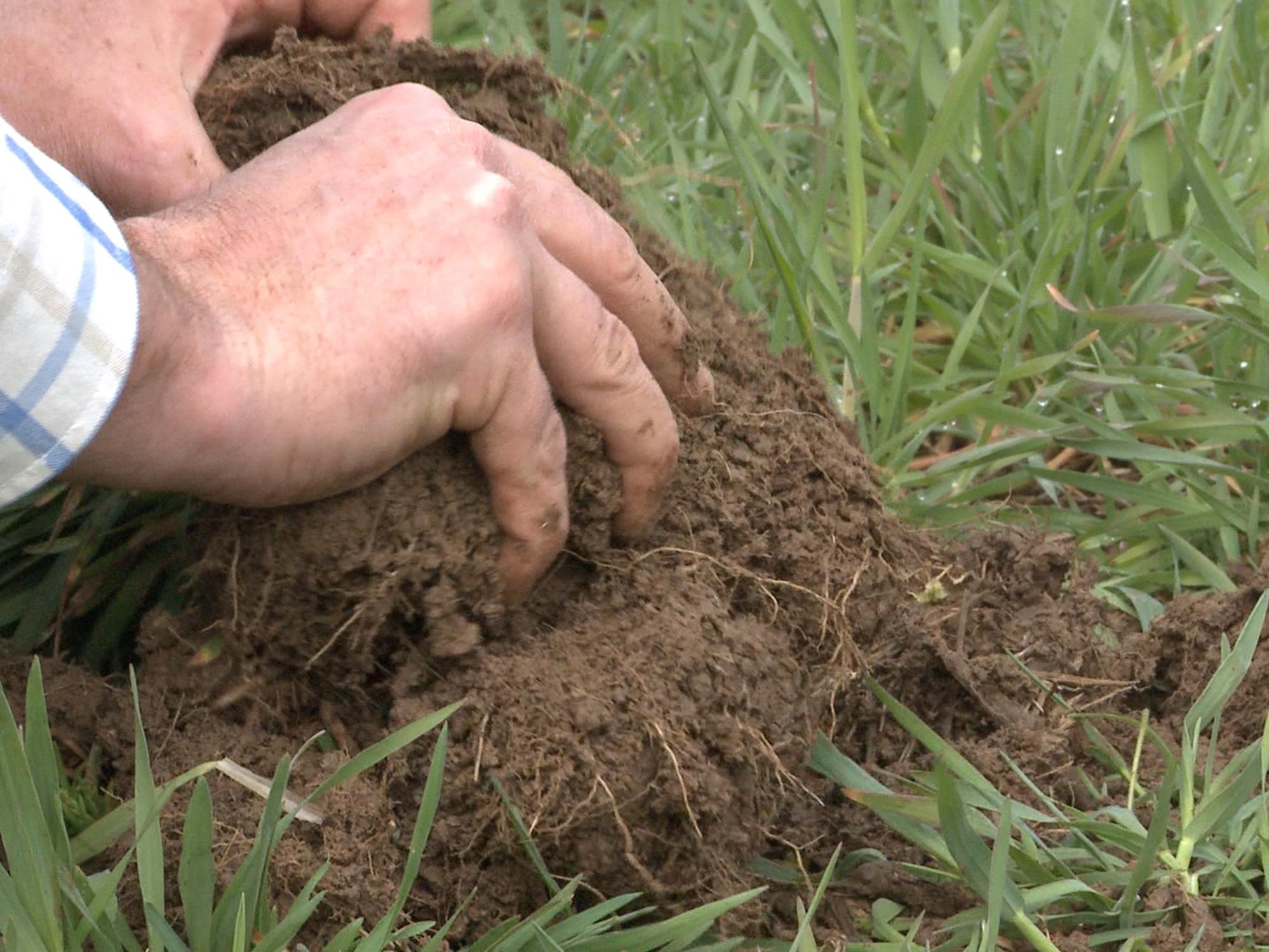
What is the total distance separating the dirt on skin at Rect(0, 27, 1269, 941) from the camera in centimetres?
146

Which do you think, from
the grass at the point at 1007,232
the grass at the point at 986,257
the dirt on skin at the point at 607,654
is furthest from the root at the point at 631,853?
the grass at the point at 1007,232

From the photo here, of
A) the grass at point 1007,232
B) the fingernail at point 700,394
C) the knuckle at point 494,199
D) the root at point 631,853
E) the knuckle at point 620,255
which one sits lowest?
the grass at point 1007,232

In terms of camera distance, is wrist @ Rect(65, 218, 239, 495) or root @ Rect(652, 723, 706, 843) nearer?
wrist @ Rect(65, 218, 239, 495)

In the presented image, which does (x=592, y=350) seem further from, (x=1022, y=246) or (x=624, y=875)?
(x=1022, y=246)

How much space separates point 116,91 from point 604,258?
561mm

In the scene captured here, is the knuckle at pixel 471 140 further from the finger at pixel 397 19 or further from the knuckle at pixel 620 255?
the finger at pixel 397 19

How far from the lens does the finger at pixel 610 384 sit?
A: 1.58m

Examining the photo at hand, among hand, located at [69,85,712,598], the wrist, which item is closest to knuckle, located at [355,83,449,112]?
hand, located at [69,85,712,598]

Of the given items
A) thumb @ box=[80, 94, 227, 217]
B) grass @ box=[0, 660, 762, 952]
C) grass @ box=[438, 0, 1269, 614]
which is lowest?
grass @ box=[438, 0, 1269, 614]

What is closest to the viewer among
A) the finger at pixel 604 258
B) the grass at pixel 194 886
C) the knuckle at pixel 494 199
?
the grass at pixel 194 886

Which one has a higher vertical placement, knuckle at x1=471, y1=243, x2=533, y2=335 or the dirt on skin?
knuckle at x1=471, y1=243, x2=533, y2=335

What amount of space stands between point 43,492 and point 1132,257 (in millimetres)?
1820

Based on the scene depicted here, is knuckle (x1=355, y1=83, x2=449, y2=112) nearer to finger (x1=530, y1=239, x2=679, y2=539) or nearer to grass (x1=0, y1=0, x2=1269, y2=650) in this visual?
finger (x1=530, y1=239, x2=679, y2=539)

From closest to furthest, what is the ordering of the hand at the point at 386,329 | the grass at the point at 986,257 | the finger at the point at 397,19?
1. the hand at the point at 386,329
2. the finger at the point at 397,19
3. the grass at the point at 986,257
